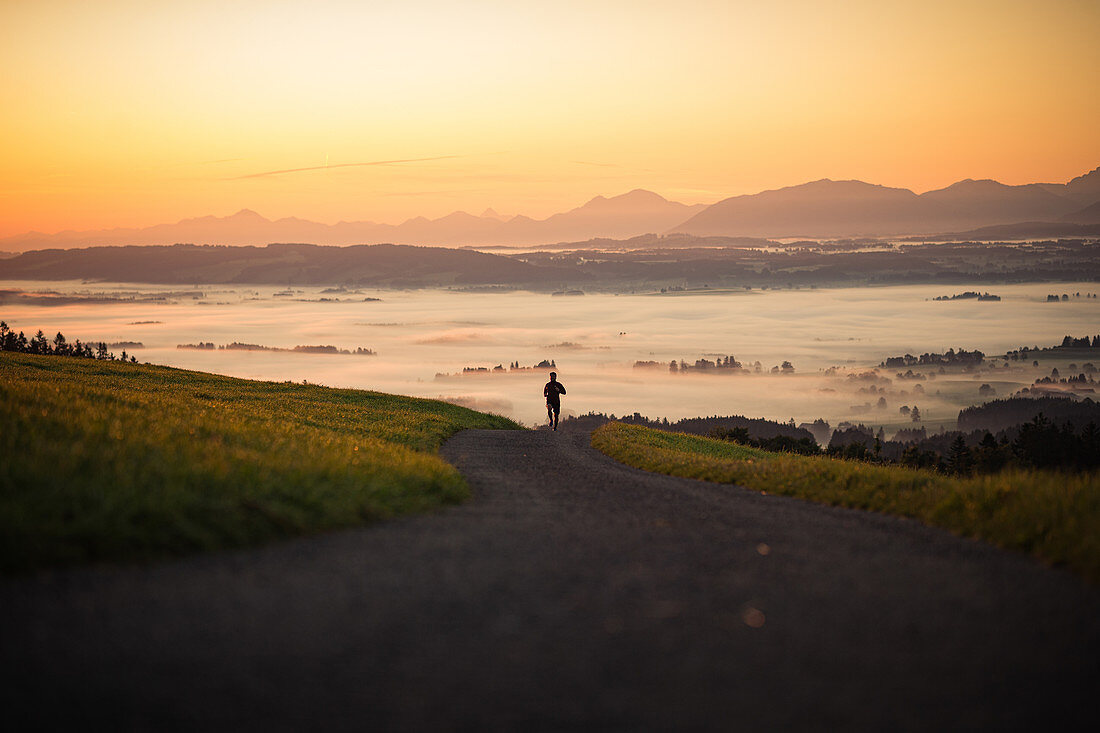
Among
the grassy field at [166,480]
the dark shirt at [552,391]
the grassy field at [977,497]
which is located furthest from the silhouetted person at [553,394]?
the grassy field at [166,480]

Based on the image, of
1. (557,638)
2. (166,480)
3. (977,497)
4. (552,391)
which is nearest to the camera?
(557,638)

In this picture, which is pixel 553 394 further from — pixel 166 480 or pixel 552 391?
pixel 166 480

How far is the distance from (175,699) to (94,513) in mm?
4433

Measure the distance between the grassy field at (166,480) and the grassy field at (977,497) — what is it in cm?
765

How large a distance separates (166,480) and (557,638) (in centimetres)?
693

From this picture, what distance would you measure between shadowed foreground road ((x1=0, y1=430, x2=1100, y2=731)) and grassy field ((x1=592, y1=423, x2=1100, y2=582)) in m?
0.67

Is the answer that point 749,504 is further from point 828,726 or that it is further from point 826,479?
point 828,726

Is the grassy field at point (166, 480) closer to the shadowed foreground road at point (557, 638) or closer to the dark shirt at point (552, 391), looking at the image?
the shadowed foreground road at point (557, 638)

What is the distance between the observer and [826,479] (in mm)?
16938

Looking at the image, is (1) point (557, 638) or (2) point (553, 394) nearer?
(1) point (557, 638)

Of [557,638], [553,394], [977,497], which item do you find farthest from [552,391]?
[557,638]

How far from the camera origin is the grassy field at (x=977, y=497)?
373 inches

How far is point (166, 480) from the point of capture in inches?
423

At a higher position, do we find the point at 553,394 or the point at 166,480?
the point at 166,480
